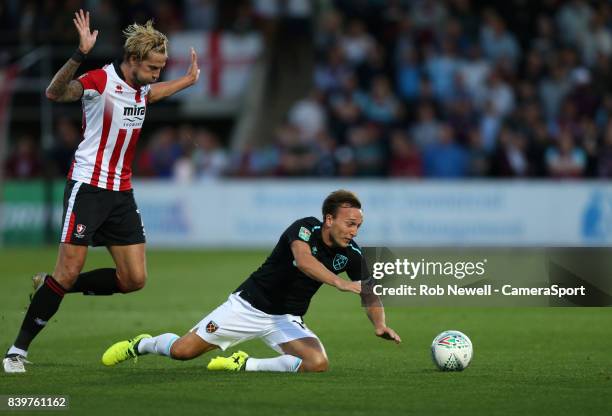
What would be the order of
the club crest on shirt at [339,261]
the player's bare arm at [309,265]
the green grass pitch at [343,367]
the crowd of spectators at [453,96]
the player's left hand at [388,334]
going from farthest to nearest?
the crowd of spectators at [453,96], the club crest on shirt at [339,261], the player's left hand at [388,334], the player's bare arm at [309,265], the green grass pitch at [343,367]

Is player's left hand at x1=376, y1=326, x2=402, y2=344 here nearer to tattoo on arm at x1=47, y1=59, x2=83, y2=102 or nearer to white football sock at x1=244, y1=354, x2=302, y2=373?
white football sock at x1=244, y1=354, x2=302, y2=373

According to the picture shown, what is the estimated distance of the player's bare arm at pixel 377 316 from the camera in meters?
8.12

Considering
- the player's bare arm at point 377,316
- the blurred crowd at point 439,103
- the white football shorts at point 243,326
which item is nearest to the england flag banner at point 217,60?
the blurred crowd at point 439,103

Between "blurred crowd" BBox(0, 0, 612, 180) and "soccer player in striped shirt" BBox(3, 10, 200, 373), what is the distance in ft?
42.9

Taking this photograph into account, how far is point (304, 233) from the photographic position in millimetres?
8406

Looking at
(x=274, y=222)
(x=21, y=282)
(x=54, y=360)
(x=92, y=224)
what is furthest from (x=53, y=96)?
(x=274, y=222)

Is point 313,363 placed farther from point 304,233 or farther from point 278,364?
point 304,233

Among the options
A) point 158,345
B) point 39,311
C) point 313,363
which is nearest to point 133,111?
point 39,311

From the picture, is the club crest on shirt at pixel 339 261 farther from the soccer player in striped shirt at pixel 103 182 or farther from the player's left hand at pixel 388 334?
the soccer player in striped shirt at pixel 103 182

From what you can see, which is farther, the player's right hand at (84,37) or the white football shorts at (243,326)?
the white football shorts at (243,326)

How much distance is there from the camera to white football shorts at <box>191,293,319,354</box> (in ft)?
28.2

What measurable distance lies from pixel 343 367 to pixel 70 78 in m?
2.98

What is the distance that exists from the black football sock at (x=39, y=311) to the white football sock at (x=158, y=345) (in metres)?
0.73

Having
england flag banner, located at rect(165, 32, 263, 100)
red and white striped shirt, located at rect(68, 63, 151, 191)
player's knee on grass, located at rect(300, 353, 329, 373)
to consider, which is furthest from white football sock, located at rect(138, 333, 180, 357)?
england flag banner, located at rect(165, 32, 263, 100)
